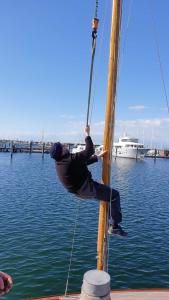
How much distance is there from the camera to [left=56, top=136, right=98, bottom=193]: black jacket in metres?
8.09

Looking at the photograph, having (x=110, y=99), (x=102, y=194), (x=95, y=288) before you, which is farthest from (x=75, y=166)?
(x=95, y=288)

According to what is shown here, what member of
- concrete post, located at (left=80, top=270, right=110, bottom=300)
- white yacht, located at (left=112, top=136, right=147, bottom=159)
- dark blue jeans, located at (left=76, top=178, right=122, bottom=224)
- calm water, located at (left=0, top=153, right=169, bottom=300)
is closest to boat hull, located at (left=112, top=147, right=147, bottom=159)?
white yacht, located at (left=112, top=136, right=147, bottom=159)

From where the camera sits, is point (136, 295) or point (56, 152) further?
point (136, 295)

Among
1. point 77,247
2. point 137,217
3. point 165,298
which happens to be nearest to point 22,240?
point 77,247

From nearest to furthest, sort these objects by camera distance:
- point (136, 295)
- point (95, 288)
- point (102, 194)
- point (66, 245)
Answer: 1. point (95, 288)
2. point (102, 194)
3. point (136, 295)
4. point (66, 245)

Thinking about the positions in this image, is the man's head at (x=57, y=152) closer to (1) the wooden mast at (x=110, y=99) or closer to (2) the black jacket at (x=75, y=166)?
(2) the black jacket at (x=75, y=166)

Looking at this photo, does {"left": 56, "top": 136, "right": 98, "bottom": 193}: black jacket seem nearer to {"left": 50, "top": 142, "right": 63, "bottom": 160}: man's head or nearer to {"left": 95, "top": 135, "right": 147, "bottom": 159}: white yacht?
{"left": 50, "top": 142, "right": 63, "bottom": 160}: man's head

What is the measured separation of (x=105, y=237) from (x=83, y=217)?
20.7 m

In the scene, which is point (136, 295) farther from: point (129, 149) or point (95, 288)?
point (129, 149)

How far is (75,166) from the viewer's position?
26.8 feet

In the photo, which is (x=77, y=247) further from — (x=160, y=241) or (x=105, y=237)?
(x=105, y=237)

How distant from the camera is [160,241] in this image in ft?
73.2

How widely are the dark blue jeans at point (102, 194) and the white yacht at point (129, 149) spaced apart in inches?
4228

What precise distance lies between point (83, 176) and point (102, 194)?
0.60 metres
